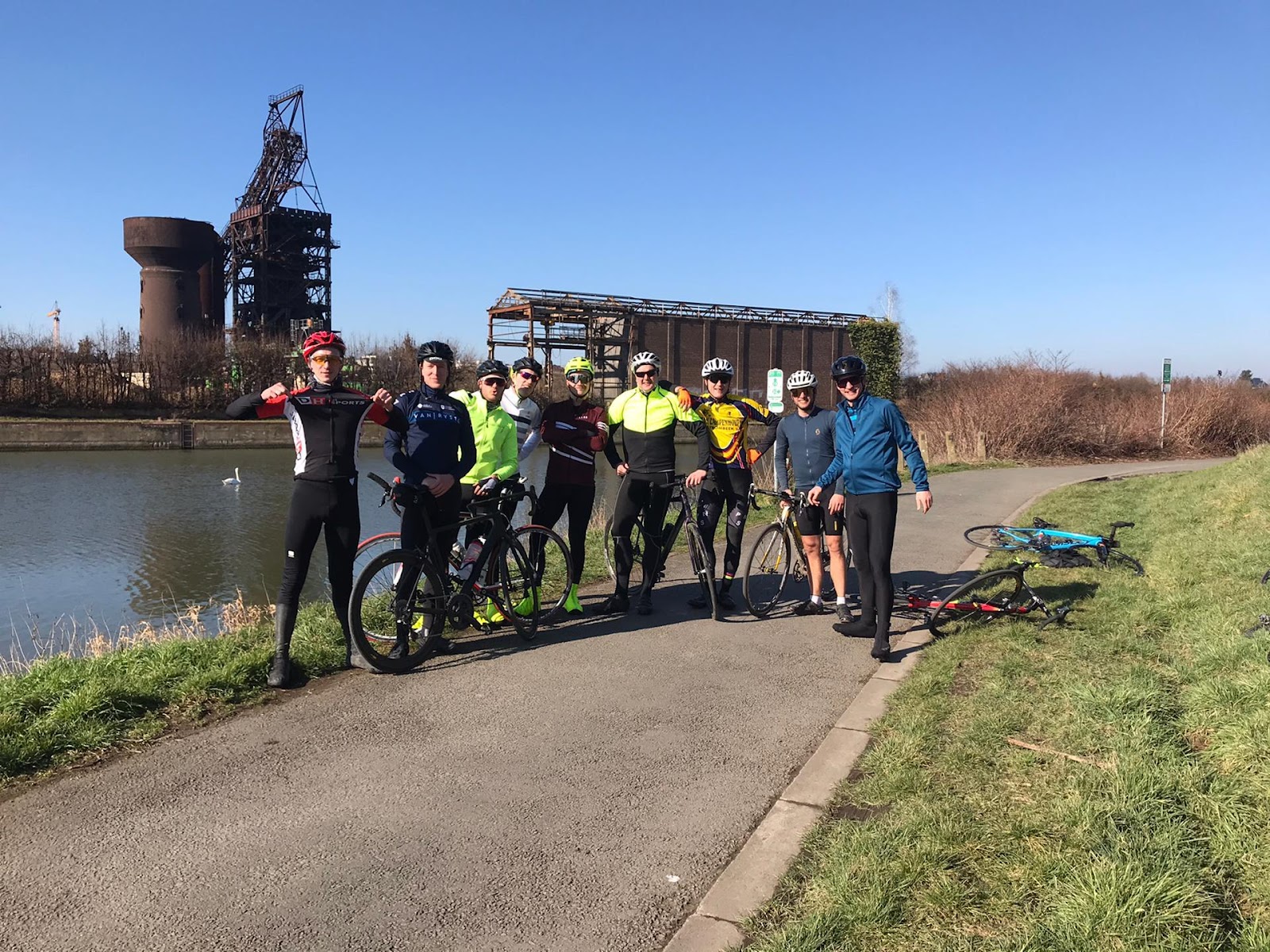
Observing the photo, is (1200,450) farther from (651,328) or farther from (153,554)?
(651,328)

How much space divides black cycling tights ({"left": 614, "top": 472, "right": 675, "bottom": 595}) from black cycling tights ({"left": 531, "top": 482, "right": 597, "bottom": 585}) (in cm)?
14

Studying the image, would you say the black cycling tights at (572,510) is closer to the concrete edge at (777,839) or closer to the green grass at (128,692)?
the green grass at (128,692)

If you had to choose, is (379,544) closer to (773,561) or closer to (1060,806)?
(773,561)

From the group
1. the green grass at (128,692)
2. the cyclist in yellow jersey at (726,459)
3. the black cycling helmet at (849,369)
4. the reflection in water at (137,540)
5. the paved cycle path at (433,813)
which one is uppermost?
the black cycling helmet at (849,369)

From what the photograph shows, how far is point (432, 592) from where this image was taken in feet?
19.2

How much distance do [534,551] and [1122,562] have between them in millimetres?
5930

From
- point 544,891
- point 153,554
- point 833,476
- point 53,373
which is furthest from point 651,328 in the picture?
point 544,891

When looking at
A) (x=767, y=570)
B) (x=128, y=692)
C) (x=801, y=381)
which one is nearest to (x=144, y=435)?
(x=767, y=570)

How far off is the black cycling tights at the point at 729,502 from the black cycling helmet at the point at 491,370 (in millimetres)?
2025

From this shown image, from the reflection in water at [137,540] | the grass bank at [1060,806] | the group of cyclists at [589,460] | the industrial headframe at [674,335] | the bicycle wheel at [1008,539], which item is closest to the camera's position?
the grass bank at [1060,806]

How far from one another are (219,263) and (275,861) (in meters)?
76.4

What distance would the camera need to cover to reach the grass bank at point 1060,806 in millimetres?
2807

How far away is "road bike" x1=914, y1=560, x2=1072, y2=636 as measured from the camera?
21.6ft

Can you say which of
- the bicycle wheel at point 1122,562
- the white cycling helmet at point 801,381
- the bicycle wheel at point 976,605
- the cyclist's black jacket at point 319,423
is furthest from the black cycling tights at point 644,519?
the bicycle wheel at point 1122,562
